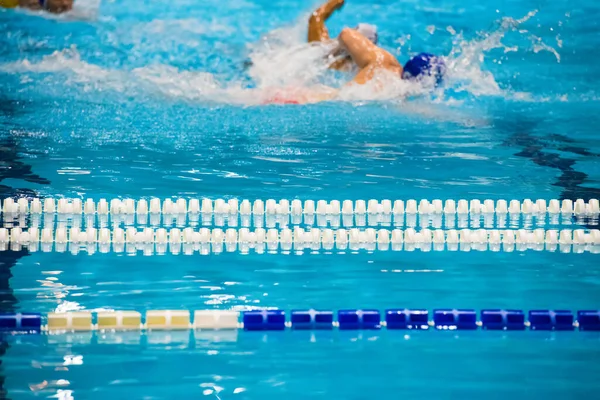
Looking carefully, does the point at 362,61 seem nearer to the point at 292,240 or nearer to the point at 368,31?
the point at 368,31

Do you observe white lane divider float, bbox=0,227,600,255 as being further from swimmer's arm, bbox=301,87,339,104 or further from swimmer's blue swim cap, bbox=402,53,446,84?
swimmer's blue swim cap, bbox=402,53,446,84

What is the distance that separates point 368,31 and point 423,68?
91 cm

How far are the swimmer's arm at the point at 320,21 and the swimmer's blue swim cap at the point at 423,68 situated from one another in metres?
1.14

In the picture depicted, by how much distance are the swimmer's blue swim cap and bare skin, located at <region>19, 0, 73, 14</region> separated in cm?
427

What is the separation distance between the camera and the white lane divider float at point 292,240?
232 inches

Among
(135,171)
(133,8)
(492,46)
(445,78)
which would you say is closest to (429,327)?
(135,171)

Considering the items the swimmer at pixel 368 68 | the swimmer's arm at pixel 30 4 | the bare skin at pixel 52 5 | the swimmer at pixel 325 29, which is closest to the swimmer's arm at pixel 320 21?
the swimmer at pixel 325 29

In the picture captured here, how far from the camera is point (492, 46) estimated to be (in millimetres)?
10844

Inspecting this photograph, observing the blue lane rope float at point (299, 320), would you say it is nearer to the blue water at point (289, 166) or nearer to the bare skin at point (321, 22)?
the blue water at point (289, 166)

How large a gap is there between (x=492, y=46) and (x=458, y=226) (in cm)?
500

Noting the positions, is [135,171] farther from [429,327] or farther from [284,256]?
[429,327]

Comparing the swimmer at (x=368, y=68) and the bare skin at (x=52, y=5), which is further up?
the bare skin at (x=52, y=5)

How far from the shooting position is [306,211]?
6715 mm

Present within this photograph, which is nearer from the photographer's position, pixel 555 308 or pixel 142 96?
pixel 555 308
